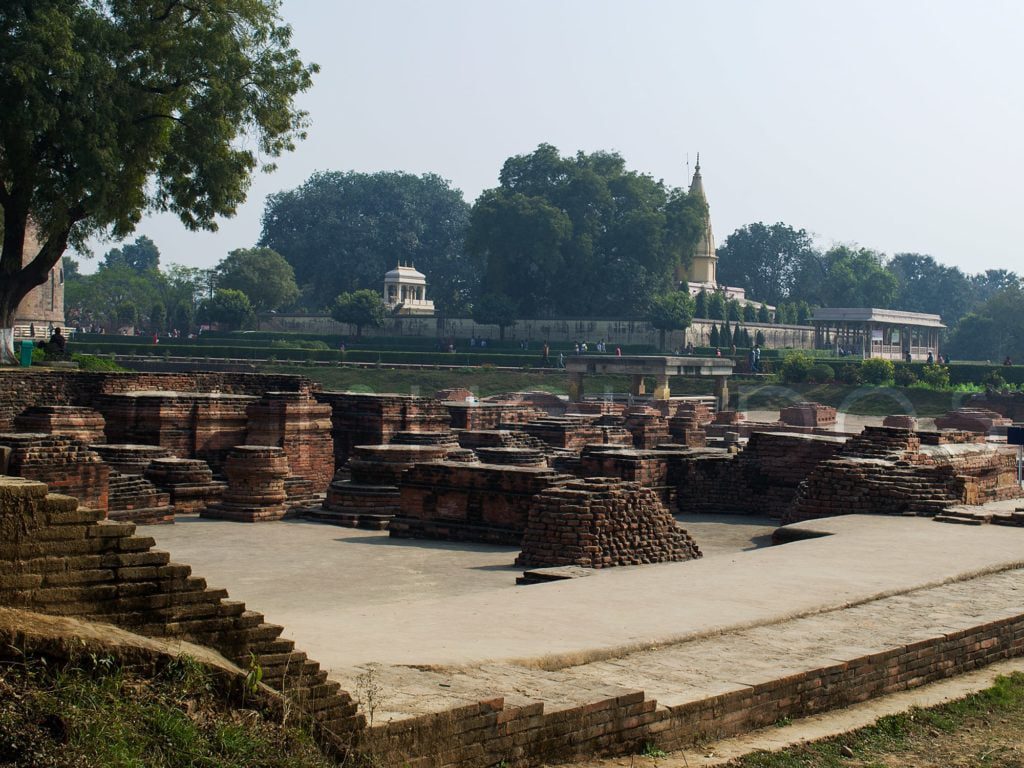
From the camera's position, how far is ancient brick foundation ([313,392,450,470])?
607 inches

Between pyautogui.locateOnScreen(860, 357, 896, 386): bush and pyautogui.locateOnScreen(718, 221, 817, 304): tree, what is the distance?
4416cm

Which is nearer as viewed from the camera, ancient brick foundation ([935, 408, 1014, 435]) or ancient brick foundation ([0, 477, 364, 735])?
ancient brick foundation ([0, 477, 364, 735])

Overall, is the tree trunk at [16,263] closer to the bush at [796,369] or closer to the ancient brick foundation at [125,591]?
the ancient brick foundation at [125,591]

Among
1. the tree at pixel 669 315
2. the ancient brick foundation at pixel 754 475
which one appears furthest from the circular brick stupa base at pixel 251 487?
the tree at pixel 669 315

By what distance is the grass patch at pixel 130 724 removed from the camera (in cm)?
381

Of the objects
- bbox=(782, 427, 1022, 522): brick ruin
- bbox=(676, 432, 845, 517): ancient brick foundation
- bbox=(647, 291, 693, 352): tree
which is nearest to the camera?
bbox=(782, 427, 1022, 522): brick ruin

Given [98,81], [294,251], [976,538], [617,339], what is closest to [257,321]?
[294,251]

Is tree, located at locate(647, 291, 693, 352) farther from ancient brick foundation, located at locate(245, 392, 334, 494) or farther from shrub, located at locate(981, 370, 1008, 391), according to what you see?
ancient brick foundation, located at locate(245, 392, 334, 494)

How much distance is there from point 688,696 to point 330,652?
1434 mm

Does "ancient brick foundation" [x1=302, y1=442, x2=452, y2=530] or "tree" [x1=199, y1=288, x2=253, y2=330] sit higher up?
"tree" [x1=199, y1=288, x2=253, y2=330]

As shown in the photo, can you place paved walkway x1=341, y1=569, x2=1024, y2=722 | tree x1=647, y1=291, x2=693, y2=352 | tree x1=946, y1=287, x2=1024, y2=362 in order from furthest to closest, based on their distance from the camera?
tree x1=946, y1=287, x2=1024, y2=362
tree x1=647, y1=291, x2=693, y2=352
paved walkway x1=341, y1=569, x2=1024, y2=722

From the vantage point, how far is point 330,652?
558 centimetres

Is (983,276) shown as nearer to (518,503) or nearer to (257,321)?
(257,321)

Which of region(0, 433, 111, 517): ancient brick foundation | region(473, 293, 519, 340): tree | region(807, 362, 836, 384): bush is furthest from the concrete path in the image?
region(473, 293, 519, 340): tree
